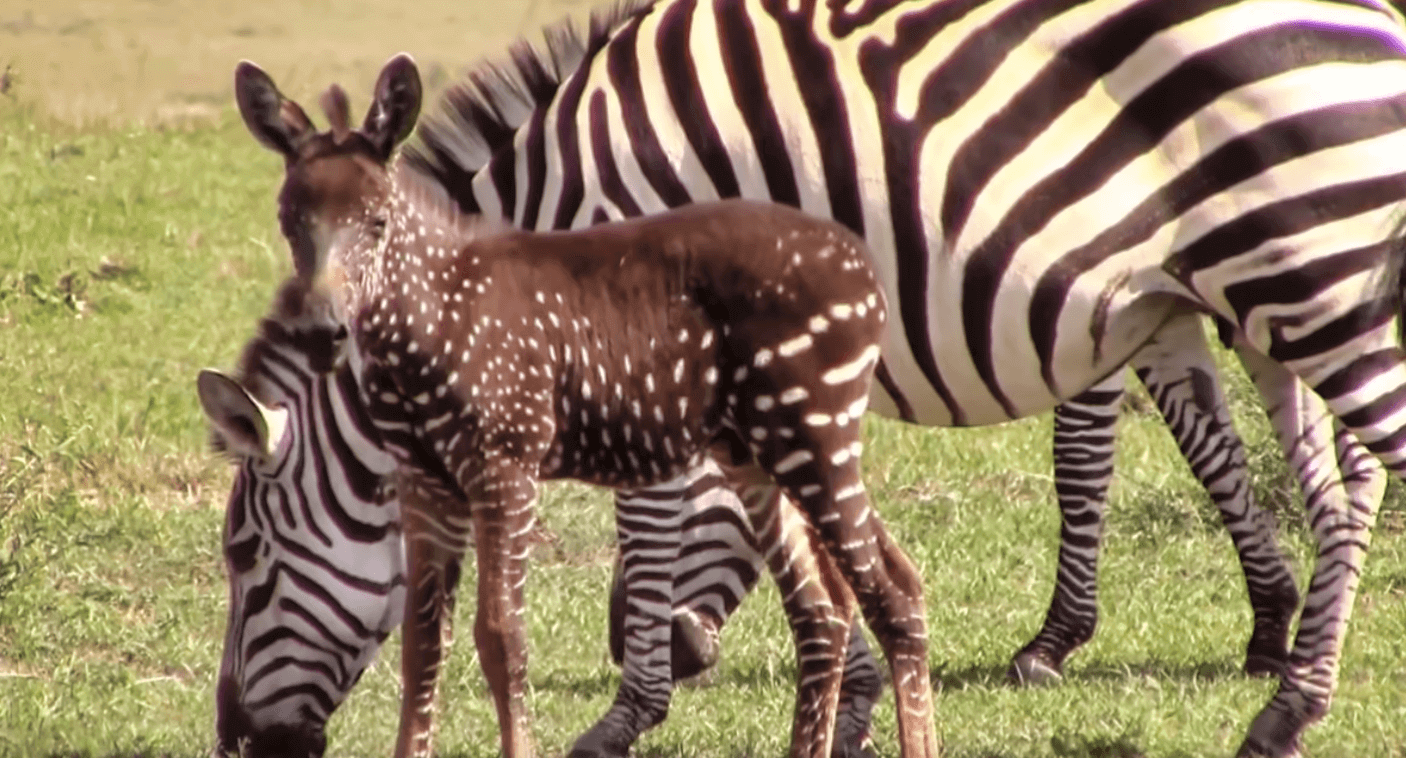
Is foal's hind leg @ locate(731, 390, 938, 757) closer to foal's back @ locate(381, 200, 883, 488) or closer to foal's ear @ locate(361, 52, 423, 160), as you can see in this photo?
foal's back @ locate(381, 200, 883, 488)

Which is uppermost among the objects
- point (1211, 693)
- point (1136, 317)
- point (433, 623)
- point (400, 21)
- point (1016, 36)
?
point (400, 21)

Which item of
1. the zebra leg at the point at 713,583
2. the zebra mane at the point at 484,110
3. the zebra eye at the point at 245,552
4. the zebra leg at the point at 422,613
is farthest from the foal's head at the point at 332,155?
the zebra leg at the point at 713,583

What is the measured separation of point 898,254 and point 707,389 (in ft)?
3.72

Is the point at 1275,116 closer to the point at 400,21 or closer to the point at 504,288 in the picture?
→ the point at 504,288

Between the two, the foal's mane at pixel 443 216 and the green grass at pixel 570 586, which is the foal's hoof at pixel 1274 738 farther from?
the foal's mane at pixel 443 216

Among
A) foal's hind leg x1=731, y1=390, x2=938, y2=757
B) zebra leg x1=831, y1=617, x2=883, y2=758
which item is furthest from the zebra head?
zebra leg x1=831, y1=617, x2=883, y2=758

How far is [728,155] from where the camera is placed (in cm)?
659

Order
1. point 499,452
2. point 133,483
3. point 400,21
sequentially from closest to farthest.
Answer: point 499,452, point 133,483, point 400,21

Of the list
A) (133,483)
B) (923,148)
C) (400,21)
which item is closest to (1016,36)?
(923,148)

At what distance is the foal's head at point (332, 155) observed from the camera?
5141 mm

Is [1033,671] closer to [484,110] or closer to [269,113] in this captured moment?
[484,110]

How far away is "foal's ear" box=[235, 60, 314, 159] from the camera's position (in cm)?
525

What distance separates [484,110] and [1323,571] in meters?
3.02

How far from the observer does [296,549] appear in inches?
253
